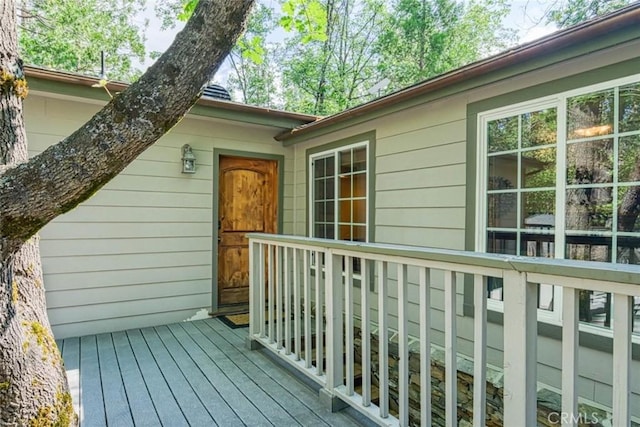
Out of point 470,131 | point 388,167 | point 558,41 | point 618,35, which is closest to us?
point 618,35

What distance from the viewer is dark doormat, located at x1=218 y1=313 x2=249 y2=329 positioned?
13.9ft

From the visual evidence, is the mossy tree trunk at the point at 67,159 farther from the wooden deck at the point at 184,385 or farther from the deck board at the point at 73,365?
the deck board at the point at 73,365

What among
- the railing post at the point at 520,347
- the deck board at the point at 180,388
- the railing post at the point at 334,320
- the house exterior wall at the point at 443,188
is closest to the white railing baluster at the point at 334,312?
the railing post at the point at 334,320

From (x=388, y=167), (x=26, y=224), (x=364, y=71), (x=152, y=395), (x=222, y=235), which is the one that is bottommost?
(x=152, y=395)

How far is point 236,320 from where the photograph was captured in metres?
4.44

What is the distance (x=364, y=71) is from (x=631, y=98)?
1086 cm

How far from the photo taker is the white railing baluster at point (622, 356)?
1027mm

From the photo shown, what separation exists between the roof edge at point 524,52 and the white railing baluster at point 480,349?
5.47ft

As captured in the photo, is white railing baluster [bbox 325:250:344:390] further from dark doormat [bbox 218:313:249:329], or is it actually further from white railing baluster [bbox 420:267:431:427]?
dark doormat [bbox 218:313:249:329]

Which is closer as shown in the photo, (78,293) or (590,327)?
(590,327)

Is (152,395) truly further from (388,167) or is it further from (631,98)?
(631,98)

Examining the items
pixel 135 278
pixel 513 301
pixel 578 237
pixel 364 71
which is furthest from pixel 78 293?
pixel 364 71

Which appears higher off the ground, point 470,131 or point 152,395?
point 470,131

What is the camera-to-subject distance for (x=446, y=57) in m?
11.4
